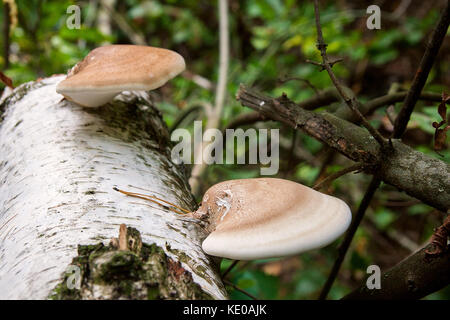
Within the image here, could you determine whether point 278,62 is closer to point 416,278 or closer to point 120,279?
point 416,278

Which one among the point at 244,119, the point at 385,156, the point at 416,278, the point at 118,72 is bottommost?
the point at 416,278

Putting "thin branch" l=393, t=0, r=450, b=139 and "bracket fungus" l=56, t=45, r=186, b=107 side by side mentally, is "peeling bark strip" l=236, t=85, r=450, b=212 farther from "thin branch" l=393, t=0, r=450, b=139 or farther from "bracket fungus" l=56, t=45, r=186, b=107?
"bracket fungus" l=56, t=45, r=186, b=107

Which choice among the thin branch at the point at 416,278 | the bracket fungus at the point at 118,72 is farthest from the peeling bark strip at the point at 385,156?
the bracket fungus at the point at 118,72

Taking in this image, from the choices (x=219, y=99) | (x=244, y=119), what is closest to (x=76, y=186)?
(x=244, y=119)

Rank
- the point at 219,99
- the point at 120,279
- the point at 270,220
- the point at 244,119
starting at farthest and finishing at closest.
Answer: the point at 219,99, the point at 244,119, the point at 270,220, the point at 120,279

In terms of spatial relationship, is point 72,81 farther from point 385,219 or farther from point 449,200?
point 385,219

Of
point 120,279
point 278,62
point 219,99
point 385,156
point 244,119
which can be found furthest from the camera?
point 278,62
